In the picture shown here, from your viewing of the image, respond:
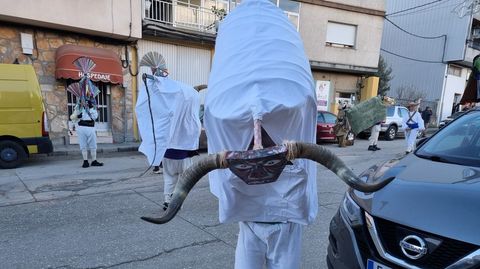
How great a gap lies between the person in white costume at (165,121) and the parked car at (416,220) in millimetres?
2586

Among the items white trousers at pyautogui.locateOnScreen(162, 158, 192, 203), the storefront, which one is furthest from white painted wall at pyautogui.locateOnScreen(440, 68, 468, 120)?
white trousers at pyautogui.locateOnScreen(162, 158, 192, 203)

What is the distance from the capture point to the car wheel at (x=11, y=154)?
8086mm

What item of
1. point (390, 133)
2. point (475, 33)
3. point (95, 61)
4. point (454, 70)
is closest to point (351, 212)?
point (95, 61)

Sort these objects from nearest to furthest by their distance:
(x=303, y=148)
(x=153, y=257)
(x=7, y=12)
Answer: (x=303, y=148)
(x=153, y=257)
(x=7, y=12)

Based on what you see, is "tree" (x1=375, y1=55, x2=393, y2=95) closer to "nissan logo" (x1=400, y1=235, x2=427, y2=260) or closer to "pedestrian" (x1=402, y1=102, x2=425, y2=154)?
"pedestrian" (x1=402, y1=102, x2=425, y2=154)

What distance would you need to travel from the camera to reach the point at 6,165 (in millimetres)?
8117

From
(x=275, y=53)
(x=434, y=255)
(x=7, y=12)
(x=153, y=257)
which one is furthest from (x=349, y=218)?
(x=7, y=12)

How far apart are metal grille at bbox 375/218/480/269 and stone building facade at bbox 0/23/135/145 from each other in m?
11.3

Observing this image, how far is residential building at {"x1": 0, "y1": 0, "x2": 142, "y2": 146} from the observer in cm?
1070

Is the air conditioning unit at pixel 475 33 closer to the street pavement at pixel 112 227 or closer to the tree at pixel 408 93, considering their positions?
the tree at pixel 408 93

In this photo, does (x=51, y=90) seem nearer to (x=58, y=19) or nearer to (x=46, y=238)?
(x=58, y=19)

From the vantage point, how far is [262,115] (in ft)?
5.14

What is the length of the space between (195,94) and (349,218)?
309 centimetres

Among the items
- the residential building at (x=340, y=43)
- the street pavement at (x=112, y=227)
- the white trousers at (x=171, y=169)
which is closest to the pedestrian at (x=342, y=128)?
the residential building at (x=340, y=43)
